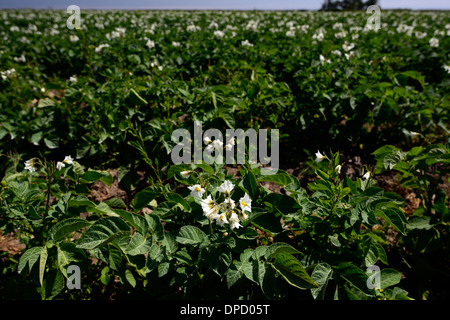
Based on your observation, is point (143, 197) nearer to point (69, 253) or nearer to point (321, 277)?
point (69, 253)

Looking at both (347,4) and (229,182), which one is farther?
(347,4)

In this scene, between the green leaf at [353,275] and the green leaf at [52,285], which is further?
the green leaf at [52,285]

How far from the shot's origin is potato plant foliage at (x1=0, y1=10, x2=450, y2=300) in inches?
51.6

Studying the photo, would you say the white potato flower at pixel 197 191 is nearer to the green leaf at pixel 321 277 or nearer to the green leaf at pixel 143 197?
the green leaf at pixel 143 197

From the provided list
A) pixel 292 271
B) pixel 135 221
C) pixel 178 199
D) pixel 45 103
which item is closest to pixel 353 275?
pixel 292 271

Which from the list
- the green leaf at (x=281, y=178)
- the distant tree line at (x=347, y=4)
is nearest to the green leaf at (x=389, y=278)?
the green leaf at (x=281, y=178)

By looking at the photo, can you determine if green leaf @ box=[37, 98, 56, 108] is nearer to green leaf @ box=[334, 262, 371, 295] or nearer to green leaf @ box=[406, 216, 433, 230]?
green leaf @ box=[334, 262, 371, 295]

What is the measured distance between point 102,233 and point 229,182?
24.6 inches

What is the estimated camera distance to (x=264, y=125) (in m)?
3.01

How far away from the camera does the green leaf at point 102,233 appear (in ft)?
3.99

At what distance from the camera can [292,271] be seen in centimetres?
118
